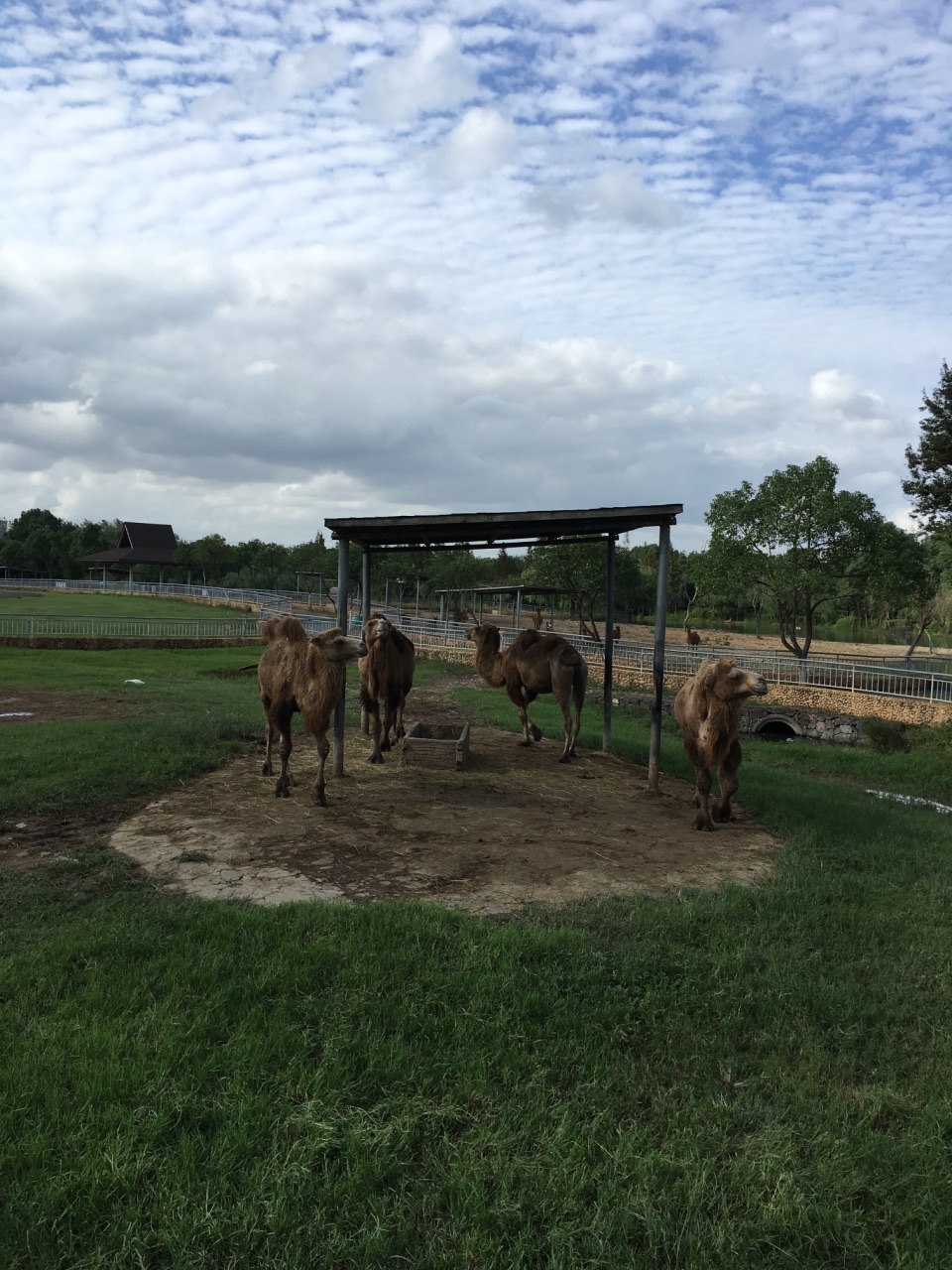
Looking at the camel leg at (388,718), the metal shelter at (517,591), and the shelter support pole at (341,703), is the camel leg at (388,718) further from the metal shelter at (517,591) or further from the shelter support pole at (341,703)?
the metal shelter at (517,591)

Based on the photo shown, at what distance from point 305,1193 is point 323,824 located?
430 cm

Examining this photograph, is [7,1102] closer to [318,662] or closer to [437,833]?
[437,833]

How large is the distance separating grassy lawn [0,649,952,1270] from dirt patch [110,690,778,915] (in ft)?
1.71

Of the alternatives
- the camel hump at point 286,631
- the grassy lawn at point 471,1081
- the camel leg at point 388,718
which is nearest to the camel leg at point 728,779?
the grassy lawn at point 471,1081

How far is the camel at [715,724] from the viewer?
7169 millimetres

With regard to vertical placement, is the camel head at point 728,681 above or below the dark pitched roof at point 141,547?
below

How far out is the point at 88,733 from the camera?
983 centimetres

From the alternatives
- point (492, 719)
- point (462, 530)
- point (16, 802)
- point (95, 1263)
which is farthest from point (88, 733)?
point (95, 1263)

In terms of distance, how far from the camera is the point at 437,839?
257 inches

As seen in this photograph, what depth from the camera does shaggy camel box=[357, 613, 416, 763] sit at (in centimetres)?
912

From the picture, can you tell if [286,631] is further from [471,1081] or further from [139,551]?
[139,551]

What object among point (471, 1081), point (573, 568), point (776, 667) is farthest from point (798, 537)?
point (471, 1081)

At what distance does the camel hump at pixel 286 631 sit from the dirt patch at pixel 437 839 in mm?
1557

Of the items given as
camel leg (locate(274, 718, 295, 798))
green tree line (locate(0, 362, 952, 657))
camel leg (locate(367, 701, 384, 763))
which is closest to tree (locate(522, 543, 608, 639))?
green tree line (locate(0, 362, 952, 657))
